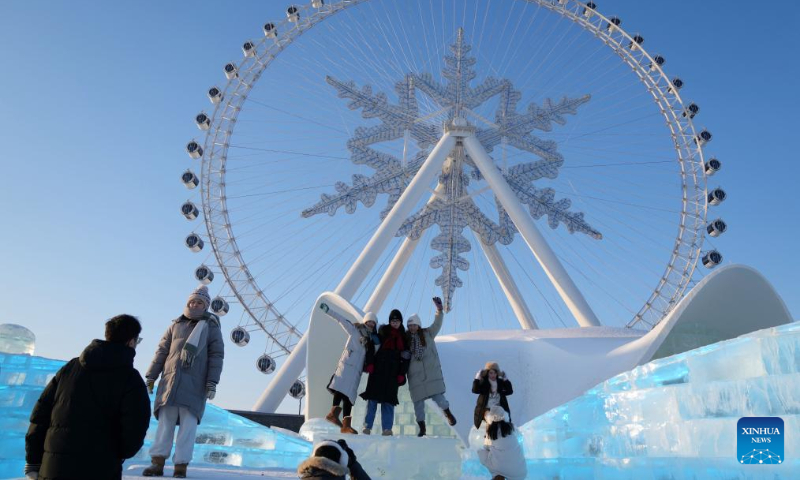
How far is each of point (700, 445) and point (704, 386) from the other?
42 centimetres

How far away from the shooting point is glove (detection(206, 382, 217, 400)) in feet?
15.6

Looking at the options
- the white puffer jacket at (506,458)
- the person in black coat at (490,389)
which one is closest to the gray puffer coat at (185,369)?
the white puffer jacket at (506,458)

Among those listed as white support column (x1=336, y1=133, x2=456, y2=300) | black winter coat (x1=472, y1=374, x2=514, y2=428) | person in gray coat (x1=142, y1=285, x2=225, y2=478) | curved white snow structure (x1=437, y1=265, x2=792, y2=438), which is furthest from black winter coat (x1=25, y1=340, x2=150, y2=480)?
white support column (x1=336, y1=133, x2=456, y2=300)

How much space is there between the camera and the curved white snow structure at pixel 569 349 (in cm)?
1105

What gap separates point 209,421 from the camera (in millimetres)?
6973

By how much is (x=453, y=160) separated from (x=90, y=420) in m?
16.7

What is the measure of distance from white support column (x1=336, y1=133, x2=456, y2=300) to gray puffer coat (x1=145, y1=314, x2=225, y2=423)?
8.72 meters

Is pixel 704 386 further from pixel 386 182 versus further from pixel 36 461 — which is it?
pixel 386 182

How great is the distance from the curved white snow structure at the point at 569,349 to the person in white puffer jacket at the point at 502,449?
511 centimetres

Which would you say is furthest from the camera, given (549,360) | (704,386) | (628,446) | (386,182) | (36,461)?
(386,182)

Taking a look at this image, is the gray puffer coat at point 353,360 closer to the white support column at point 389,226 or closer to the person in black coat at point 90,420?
the person in black coat at point 90,420

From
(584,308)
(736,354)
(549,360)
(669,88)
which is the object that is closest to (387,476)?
(736,354)

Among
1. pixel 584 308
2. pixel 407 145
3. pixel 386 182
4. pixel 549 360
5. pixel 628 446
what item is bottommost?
pixel 628 446

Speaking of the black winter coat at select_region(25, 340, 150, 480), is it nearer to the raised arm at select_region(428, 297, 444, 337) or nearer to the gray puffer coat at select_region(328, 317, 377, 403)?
the gray puffer coat at select_region(328, 317, 377, 403)
